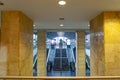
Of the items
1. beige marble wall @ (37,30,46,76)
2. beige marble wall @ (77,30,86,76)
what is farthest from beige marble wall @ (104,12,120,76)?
beige marble wall @ (37,30,46,76)

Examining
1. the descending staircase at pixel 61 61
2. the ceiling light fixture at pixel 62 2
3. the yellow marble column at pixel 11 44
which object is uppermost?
the ceiling light fixture at pixel 62 2

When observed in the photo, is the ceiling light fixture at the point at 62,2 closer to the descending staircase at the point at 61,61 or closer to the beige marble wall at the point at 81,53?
the beige marble wall at the point at 81,53

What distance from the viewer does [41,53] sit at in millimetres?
10195

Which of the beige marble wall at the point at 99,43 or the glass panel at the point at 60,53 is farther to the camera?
the glass panel at the point at 60,53

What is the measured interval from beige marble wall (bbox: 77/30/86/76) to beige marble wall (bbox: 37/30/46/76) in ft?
5.65

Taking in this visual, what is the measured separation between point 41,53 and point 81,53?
202 cm

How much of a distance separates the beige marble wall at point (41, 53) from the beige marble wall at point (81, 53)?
1721 mm

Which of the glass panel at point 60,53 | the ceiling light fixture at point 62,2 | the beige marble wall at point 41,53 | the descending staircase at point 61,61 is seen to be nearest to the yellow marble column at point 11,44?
the ceiling light fixture at point 62,2

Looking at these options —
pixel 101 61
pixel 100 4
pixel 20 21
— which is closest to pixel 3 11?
pixel 20 21

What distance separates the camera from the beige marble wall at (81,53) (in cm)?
1037

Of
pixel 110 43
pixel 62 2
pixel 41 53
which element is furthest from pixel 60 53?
pixel 62 2

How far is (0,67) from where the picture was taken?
17.0 ft

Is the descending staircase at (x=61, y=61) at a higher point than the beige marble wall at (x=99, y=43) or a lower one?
lower

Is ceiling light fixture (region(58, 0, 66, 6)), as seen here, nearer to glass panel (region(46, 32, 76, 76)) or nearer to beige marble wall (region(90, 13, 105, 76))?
beige marble wall (region(90, 13, 105, 76))
